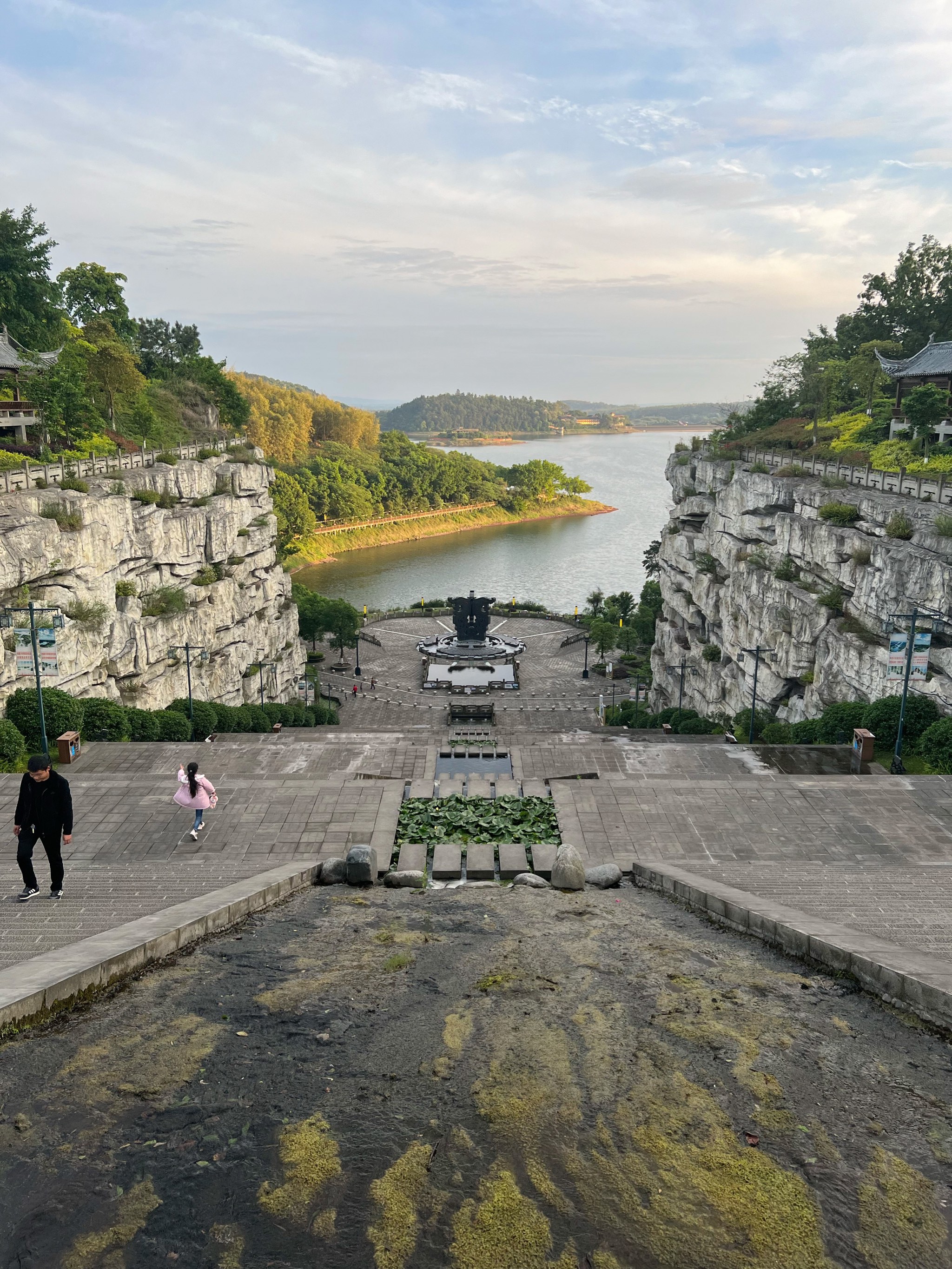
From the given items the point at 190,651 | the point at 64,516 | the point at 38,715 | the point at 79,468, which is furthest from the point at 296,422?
the point at 38,715

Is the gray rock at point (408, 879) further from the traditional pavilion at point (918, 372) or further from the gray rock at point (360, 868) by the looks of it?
the traditional pavilion at point (918, 372)

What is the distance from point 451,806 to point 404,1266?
10.6m

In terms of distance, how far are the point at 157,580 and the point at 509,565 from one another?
183 feet

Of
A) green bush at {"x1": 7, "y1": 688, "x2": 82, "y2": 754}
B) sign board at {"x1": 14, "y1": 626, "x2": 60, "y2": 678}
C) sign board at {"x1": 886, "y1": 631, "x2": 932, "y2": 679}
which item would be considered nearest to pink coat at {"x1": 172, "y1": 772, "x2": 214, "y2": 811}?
sign board at {"x1": 14, "y1": 626, "x2": 60, "y2": 678}

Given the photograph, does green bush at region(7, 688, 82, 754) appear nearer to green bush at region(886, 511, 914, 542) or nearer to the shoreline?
green bush at region(886, 511, 914, 542)

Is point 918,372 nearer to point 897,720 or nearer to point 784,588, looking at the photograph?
point 784,588

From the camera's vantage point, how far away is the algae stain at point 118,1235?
13.5 feet

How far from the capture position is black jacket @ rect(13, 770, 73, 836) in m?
9.13

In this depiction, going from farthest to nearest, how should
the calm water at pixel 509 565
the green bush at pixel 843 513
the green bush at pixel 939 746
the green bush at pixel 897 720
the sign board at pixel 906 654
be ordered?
1. the calm water at pixel 509 565
2. the green bush at pixel 843 513
3. the green bush at pixel 897 720
4. the green bush at pixel 939 746
5. the sign board at pixel 906 654

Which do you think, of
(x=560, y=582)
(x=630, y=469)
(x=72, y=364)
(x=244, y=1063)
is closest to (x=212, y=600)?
(x=72, y=364)

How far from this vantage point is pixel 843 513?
27.9 meters

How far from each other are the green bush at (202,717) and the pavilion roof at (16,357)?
15607 millimetres

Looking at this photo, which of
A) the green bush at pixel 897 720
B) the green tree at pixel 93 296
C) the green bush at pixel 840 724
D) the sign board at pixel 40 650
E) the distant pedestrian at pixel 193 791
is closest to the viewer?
the distant pedestrian at pixel 193 791

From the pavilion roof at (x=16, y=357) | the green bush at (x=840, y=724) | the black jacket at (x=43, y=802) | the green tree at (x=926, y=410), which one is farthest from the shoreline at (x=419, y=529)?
the black jacket at (x=43, y=802)
